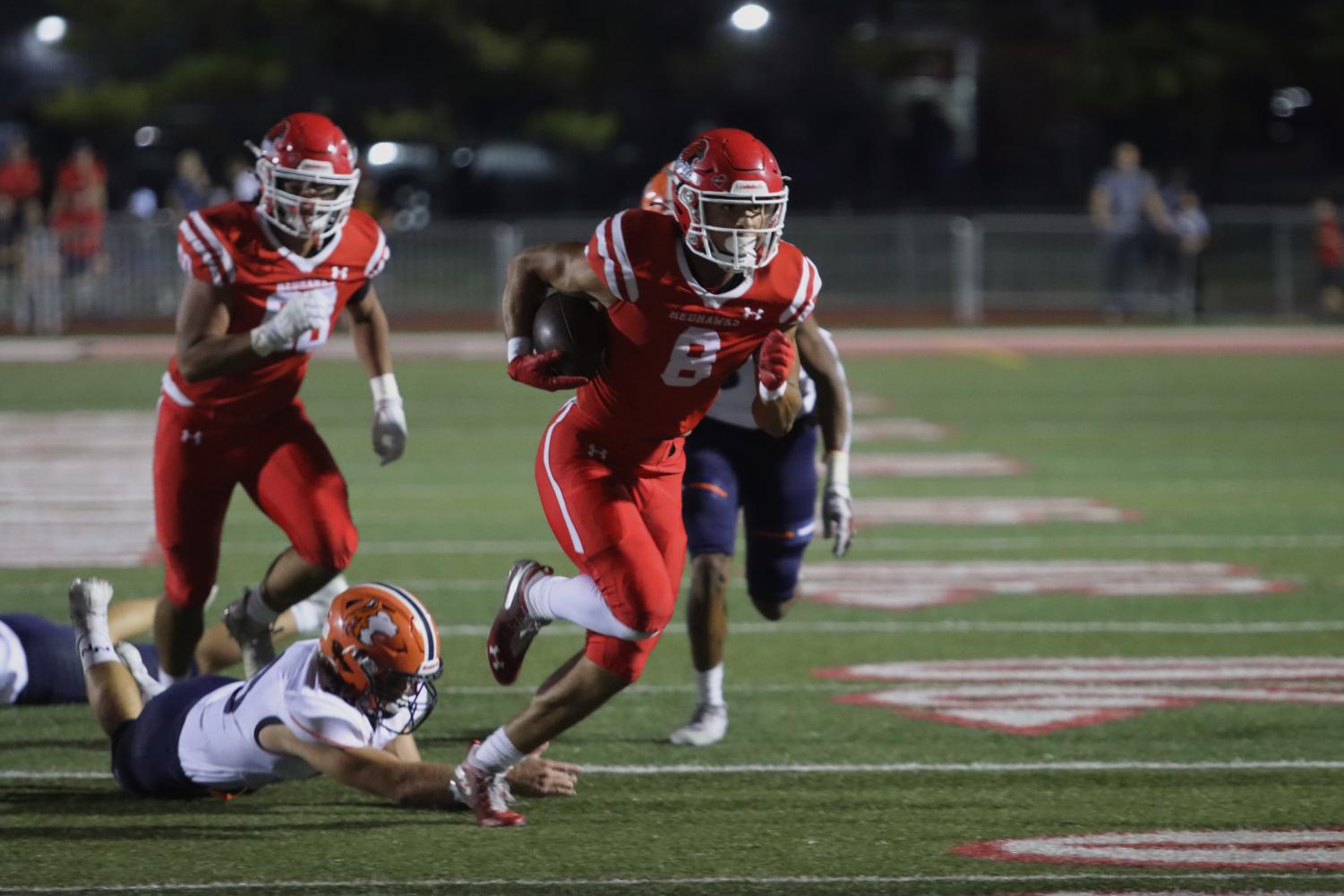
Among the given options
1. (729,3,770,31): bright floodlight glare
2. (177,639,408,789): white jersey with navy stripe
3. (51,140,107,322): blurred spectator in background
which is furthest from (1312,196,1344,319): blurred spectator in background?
(177,639,408,789): white jersey with navy stripe

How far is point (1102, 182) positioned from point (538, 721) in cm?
1757

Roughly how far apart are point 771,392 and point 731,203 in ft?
1.59

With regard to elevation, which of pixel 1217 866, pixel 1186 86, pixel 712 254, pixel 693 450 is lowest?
pixel 1217 866

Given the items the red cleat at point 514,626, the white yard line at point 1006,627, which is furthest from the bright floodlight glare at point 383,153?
the red cleat at point 514,626

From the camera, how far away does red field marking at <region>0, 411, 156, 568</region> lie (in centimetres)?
944

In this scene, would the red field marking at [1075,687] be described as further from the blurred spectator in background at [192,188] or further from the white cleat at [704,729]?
the blurred spectator in background at [192,188]

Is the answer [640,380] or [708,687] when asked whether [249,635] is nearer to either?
[708,687]

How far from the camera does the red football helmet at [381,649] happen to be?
469 centimetres

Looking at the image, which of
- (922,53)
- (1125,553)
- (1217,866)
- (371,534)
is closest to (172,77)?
(922,53)

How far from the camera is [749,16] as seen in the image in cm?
3106

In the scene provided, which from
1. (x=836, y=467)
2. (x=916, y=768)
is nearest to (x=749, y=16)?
(x=836, y=467)

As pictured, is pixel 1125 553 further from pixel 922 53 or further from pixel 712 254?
pixel 922 53

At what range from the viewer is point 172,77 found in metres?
27.8

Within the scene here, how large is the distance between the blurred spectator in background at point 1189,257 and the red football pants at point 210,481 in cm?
1684
